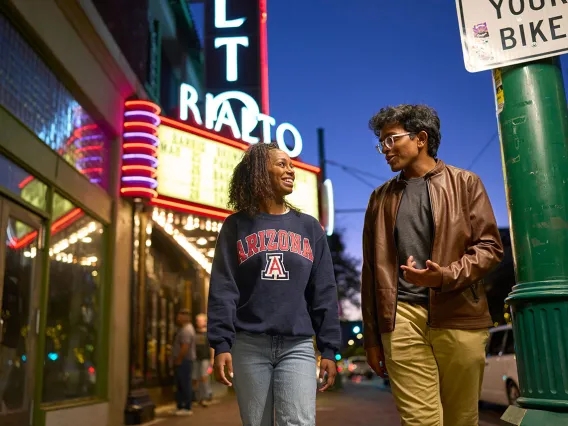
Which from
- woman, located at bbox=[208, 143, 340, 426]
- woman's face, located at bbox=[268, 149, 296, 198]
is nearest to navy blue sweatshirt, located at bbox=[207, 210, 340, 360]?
woman, located at bbox=[208, 143, 340, 426]

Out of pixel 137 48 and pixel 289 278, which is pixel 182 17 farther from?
pixel 289 278

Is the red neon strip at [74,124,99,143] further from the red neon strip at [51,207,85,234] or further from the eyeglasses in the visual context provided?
the eyeglasses

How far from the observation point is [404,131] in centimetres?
327

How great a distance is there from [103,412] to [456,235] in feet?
23.7

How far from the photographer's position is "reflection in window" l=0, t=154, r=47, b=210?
6.25 metres

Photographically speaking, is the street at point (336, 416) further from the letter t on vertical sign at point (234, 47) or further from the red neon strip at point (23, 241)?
the letter t on vertical sign at point (234, 47)

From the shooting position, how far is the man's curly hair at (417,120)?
3.26 meters

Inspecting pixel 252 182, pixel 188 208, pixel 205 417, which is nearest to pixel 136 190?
pixel 188 208

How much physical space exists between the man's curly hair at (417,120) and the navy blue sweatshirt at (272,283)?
712mm

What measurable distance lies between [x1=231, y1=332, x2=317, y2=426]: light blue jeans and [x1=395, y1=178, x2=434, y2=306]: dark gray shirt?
58 centimetres

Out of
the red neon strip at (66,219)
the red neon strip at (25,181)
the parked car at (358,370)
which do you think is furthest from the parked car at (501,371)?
the parked car at (358,370)

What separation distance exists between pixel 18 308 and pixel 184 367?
16.0ft

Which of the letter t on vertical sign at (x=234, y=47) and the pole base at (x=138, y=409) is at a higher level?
the letter t on vertical sign at (x=234, y=47)

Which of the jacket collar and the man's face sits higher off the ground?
the man's face
